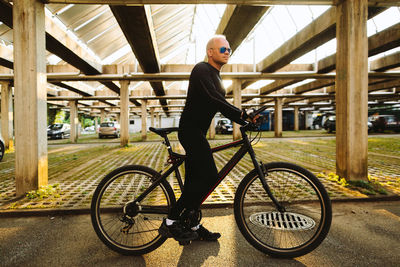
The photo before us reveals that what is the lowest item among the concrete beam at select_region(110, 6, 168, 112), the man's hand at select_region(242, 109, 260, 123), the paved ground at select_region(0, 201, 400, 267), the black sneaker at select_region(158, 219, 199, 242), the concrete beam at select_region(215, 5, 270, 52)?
the paved ground at select_region(0, 201, 400, 267)

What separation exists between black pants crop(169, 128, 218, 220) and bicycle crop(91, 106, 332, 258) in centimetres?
13

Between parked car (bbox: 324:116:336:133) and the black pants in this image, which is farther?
parked car (bbox: 324:116:336:133)

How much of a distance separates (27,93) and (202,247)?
4.21 metres

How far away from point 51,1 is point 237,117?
505cm

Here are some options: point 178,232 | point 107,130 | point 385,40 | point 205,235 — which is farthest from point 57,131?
Answer: point 385,40

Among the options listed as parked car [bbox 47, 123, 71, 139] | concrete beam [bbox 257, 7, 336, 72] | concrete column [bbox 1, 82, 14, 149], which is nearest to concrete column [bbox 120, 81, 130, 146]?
concrete column [bbox 1, 82, 14, 149]

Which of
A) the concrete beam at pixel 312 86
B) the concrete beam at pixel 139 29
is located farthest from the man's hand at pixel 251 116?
the concrete beam at pixel 312 86

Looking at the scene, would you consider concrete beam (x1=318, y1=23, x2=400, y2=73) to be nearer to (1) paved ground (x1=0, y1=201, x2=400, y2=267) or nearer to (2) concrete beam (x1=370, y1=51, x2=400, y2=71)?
(2) concrete beam (x1=370, y1=51, x2=400, y2=71)

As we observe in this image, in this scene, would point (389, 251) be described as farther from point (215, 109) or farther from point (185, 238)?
point (215, 109)

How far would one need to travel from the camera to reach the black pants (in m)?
2.17

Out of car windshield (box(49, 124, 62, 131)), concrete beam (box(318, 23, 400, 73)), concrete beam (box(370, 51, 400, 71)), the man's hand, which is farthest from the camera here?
car windshield (box(49, 124, 62, 131))

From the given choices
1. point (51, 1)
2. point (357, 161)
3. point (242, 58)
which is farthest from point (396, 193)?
point (242, 58)

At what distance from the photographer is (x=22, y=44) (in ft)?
14.0

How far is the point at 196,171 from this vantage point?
2.18 m
